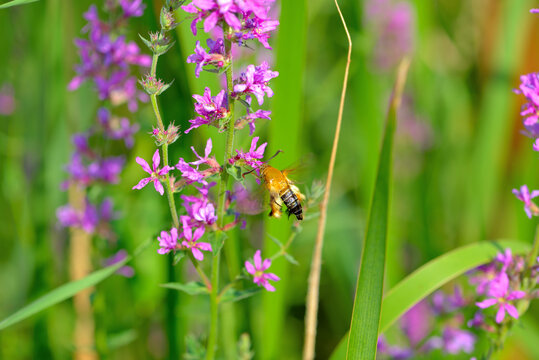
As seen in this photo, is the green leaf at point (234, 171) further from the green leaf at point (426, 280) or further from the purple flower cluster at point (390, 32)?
the purple flower cluster at point (390, 32)

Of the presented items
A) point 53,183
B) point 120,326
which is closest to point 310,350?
point 120,326

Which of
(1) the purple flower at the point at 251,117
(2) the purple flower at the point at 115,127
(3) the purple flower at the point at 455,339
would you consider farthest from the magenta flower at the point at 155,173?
(3) the purple flower at the point at 455,339

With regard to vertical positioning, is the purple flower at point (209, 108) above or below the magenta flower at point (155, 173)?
above

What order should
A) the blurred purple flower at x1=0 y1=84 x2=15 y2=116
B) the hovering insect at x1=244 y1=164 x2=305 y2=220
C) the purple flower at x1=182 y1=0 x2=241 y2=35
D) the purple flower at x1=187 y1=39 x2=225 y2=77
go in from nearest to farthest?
the purple flower at x1=182 y1=0 x2=241 y2=35, the purple flower at x1=187 y1=39 x2=225 y2=77, the hovering insect at x1=244 y1=164 x2=305 y2=220, the blurred purple flower at x1=0 y1=84 x2=15 y2=116

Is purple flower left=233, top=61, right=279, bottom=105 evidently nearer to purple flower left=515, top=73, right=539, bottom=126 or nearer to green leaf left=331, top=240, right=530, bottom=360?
purple flower left=515, top=73, right=539, bottom=126

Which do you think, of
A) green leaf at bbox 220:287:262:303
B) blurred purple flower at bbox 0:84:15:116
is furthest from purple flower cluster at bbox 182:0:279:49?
blurred purple flower at bbox 0:84:15:116

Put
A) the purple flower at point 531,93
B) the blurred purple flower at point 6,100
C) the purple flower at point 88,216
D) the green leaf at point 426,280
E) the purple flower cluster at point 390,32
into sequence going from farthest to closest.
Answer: the purple flower cluster at point 390,32
the blurred purple flower at point 6,100
the purple flower at point 88,216
the green leaf at point 426,280
the purple flower at point 531,93
